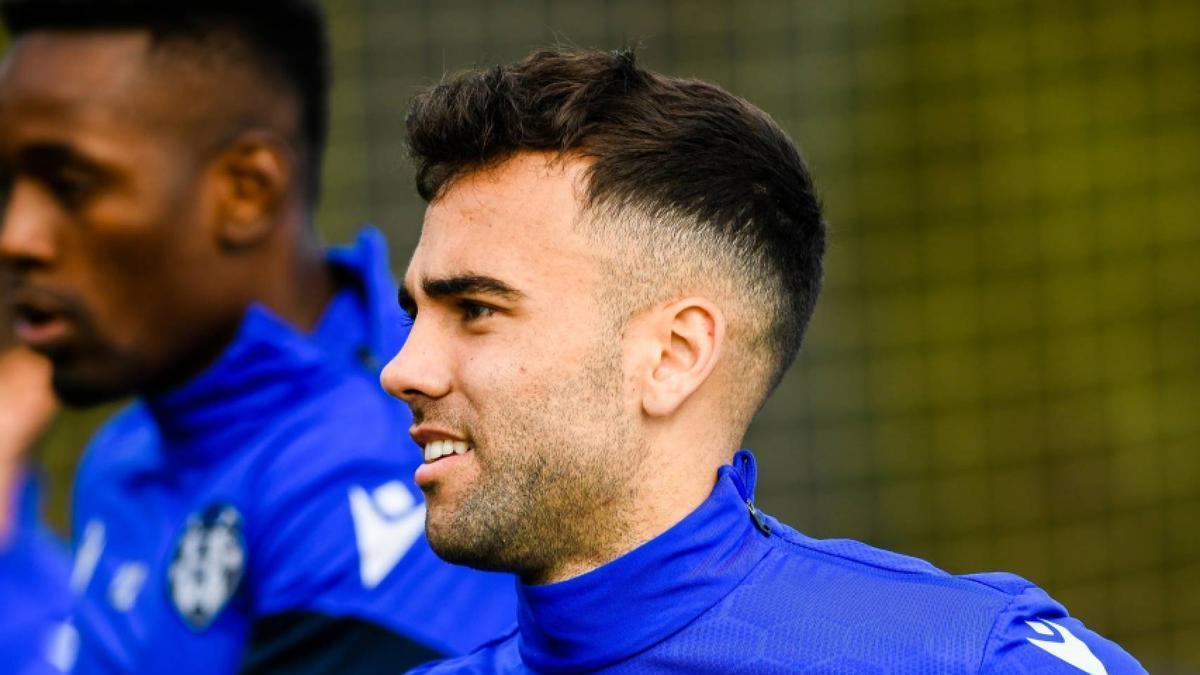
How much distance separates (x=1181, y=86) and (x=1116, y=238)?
0.56 m

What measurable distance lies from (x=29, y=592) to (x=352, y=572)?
1.40 metres

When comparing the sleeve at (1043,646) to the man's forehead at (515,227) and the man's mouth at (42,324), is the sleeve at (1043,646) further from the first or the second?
the man's mouth at (42,324)

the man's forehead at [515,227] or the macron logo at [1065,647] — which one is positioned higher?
the man's forehead at [515,227]

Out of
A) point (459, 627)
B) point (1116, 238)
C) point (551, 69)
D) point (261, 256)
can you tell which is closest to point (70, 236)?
point (261, 256)

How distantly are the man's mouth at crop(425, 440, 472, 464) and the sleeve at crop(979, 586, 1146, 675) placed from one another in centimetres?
55

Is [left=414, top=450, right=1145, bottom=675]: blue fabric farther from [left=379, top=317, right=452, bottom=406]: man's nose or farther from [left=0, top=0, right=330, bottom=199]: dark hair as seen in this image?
[left=0, top=0, right=330, bottom=199]: dark hair

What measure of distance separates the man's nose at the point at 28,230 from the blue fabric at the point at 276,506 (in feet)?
1.00

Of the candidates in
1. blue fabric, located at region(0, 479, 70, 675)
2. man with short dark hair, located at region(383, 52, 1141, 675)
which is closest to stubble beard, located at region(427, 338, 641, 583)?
man with short dark hair, located at region(383, 52, 1141, 675)

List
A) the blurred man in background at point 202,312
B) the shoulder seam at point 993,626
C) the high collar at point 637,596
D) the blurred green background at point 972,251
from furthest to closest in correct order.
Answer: the blurred green background at point 972,251
the blurred man in background at point 202,312
the high collar at point 637,596
the shoulder seam at point 993,626

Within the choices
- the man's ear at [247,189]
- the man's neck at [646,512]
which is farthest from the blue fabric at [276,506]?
the man's neck at [646,512]

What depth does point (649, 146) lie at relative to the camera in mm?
1842

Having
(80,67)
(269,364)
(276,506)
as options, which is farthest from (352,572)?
(80,67)

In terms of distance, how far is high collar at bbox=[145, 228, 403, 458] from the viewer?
8.88 ft

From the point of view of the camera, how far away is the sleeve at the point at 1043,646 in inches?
65.3
